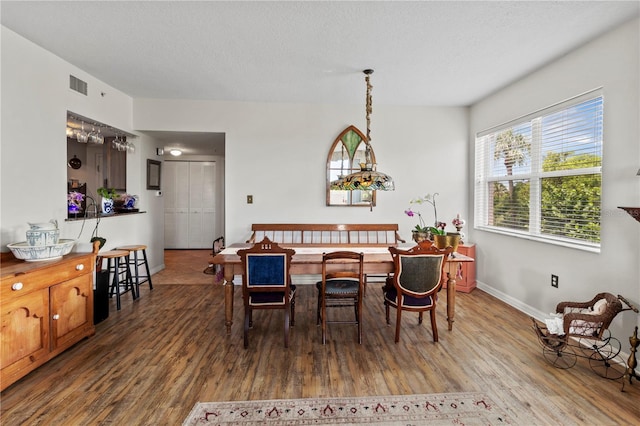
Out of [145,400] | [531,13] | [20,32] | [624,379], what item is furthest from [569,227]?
[20,32]

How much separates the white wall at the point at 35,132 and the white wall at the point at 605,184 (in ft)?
16.2

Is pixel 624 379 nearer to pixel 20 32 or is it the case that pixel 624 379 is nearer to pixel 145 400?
pixel 145 400

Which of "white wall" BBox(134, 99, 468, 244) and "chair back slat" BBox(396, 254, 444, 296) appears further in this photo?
"white wall" BBox(134, 99, 468, 244)

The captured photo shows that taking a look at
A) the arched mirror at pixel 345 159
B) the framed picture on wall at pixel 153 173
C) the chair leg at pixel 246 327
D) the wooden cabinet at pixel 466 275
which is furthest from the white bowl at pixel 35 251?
the wooden cabinet at pixel 466 275

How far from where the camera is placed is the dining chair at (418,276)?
2592 millimetres

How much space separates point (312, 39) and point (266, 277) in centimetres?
207

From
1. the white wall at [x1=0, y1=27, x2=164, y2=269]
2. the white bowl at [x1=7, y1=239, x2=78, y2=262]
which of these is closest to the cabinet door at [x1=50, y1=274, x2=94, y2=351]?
the white bowl at [x1=7, y1=239, x2=78, y2=262]

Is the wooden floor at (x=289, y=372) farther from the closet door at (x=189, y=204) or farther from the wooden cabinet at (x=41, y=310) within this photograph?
the closet door at (x=189, y=204)

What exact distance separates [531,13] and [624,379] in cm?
260

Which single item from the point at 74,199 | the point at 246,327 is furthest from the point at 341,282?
the point at 74,199

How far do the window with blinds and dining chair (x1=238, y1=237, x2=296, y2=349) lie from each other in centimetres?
269

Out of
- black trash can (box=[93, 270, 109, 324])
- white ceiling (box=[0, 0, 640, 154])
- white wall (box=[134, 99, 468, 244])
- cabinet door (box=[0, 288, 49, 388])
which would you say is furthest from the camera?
white wall (box=[134, 99, 468, 244])

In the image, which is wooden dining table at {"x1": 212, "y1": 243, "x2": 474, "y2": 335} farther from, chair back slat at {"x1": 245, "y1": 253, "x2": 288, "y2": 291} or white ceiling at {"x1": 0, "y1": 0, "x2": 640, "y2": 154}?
white ceiling at {"x1": 0, "y1": 0, "x2": 640, "y2": 154}

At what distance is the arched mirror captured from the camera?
15.1 feet
